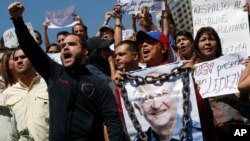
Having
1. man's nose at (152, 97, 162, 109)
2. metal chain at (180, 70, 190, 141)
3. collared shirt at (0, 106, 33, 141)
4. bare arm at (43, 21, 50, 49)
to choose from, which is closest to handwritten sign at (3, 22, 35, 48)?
bare arm at (43, 21, 50, 49)

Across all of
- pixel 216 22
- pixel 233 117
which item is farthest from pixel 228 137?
pixel 216 22

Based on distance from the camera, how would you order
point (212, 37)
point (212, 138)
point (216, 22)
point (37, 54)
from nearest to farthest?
point (212, 138), point (37, 54), point (212, 37), point (216, 22)

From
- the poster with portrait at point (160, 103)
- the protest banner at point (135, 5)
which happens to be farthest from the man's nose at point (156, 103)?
the protest banner at point (135, 5)

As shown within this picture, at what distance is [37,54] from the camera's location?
5.43m

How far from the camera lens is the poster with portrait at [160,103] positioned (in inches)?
198

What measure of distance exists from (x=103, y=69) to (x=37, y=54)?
1.94 metres

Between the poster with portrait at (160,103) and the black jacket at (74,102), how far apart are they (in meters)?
0.23

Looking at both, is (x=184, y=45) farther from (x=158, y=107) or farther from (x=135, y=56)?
(x=158, y=107)

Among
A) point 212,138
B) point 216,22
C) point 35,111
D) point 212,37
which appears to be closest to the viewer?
point 212,138

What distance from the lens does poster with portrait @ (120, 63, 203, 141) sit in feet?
16.5

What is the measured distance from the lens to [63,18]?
32.0 ft

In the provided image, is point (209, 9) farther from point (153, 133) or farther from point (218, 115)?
point (153, 133)

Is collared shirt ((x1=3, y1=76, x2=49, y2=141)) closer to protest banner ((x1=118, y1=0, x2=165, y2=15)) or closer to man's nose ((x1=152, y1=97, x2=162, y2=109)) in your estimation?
man's nose ((x1=152, y1=97, x2=162, y2=109))

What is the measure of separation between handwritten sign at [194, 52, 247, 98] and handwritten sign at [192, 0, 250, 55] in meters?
1.09
